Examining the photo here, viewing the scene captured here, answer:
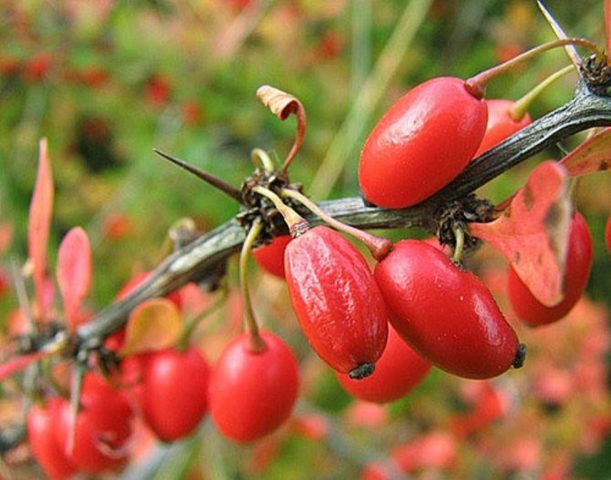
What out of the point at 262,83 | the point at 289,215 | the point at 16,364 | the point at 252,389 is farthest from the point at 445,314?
the point at 262,83

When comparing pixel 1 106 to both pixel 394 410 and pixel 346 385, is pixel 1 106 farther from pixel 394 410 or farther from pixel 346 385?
pixel 346 385

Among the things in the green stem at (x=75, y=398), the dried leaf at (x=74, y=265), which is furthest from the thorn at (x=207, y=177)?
the green stem at (x=75, y=398)

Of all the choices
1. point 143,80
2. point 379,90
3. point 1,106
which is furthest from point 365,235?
→ point 1,106

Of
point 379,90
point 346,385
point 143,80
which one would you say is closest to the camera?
point 346,385

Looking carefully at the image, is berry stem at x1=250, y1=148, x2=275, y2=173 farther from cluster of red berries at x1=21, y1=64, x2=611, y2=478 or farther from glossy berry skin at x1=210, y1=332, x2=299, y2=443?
glossy berry skin at x1=210, y1=332, x2=299, y2=443

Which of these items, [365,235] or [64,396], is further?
[64,396]

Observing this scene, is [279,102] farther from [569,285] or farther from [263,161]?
[569,285]
